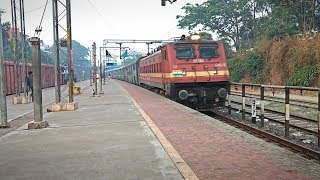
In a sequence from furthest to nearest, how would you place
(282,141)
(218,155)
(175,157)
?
(282,141) < (218,155) < (175,157)

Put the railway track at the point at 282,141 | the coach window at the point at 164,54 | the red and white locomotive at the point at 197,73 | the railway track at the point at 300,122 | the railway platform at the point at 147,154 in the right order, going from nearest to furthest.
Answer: the railway platform at the point at 147,154 < the railway track at the point at 282,141 < the railway track at the point at 300,122 < the red and white locomotive at the point at 197,73 < the coach window at the point at 164,54

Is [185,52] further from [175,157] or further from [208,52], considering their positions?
[175,157]

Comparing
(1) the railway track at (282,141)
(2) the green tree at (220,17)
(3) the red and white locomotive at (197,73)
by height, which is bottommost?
(1) the railway track at (282,141)

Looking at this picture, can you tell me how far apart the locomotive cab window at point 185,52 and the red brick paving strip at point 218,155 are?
20.8ft

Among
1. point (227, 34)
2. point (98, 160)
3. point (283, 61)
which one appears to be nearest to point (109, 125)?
point (98, 160)

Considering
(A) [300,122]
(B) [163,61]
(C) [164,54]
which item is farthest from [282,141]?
(B) [163,61]

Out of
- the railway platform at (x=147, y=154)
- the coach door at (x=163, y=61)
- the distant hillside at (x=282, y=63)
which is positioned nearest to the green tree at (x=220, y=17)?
the distant hillside at (x=282, y=63)

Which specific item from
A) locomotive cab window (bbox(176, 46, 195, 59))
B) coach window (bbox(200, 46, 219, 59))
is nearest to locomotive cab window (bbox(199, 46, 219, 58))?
coach window (bbox(200, 46, 219, 59))

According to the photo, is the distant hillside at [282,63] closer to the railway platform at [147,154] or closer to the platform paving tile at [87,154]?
the railway platform at [147,154]

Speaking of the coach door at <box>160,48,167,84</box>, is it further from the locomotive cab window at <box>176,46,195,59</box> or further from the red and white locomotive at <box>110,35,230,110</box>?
the locomotive cab window at <box>176,46,195,59</box>

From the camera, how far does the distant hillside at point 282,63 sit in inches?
991

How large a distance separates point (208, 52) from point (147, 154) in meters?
10.1

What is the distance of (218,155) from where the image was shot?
6105 millimetres

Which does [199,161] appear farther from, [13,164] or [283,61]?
[283,61]
